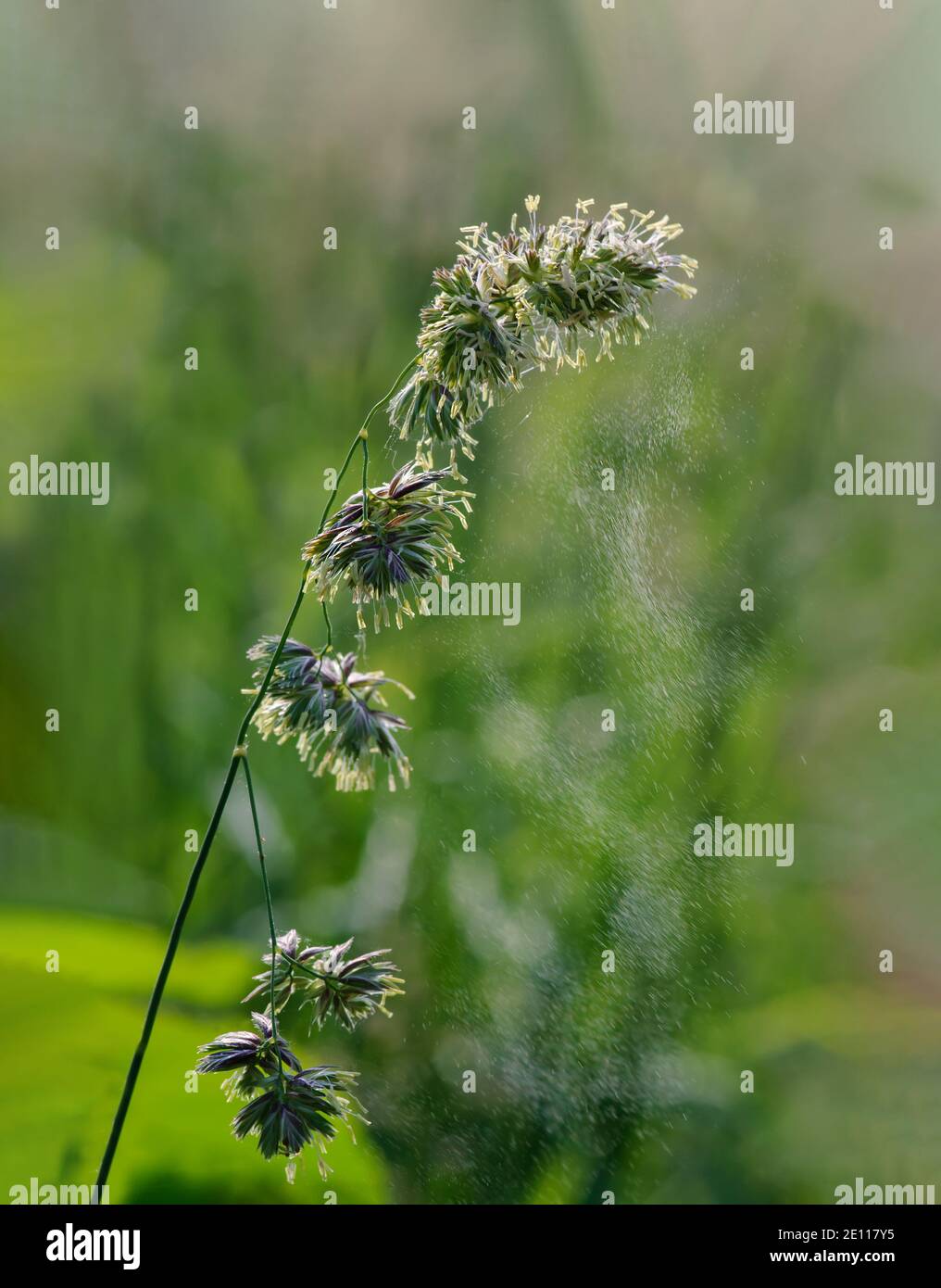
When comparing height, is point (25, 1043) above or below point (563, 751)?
below

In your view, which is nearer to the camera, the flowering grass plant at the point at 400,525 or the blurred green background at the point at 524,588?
the flowering grass plant at the point at 400,525

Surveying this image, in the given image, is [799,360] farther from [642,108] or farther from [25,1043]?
[25,1043]

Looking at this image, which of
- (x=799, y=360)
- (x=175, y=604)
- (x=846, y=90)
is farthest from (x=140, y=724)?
(x=846, y=90)

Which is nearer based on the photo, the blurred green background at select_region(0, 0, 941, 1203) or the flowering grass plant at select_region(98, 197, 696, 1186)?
the flowering grass plant at select_region(98, 197, 696, 1186)

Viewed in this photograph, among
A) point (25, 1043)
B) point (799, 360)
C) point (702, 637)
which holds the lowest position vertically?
point (25, 1043)

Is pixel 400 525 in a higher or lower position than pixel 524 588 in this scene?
lower

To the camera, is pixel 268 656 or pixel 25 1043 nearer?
pixel 268 656

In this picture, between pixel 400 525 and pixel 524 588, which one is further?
pixel 524 588
